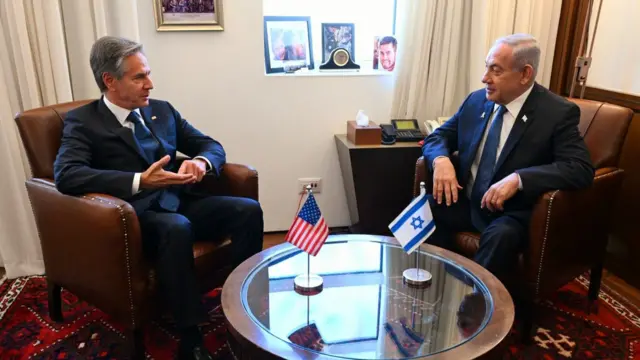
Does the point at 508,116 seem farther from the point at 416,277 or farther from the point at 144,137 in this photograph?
the point at 144,137

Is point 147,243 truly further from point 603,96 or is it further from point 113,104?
point 603,96

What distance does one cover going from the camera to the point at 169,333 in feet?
6.85

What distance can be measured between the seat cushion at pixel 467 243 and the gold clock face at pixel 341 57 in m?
1.34

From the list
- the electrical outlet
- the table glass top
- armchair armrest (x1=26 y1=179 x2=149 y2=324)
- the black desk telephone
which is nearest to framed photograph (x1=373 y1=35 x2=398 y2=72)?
the black desk telephone

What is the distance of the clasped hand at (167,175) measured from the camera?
6.17 ft

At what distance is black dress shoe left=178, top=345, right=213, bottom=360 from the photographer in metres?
1.84

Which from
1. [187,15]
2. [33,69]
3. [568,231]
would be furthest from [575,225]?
[33,69]

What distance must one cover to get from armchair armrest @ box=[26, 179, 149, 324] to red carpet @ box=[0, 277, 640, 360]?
0.24 metres

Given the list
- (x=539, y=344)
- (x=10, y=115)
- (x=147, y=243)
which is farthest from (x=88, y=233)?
(x=539, y=344)

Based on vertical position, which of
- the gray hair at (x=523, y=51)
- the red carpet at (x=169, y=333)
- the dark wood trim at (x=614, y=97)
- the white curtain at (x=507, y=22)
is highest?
the white curtain at (x=507, y=22)

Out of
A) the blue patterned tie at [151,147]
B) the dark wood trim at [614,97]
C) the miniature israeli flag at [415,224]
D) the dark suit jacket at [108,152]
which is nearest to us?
the miniature israeli flag at [415,224]

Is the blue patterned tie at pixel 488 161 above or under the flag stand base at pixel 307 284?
above

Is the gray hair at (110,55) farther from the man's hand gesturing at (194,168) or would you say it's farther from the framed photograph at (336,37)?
the framed photograph at (336,37)

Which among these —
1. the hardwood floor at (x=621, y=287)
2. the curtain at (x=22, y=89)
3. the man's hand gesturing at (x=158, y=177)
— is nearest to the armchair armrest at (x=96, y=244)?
the man's hand gesturing at (x=158, y=177)
